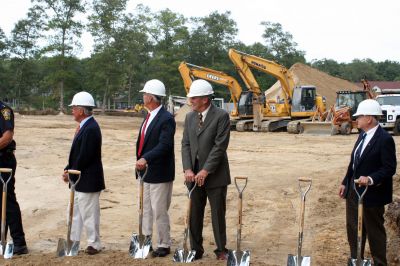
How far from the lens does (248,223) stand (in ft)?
27.2

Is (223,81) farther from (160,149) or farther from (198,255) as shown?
→ (198,255)

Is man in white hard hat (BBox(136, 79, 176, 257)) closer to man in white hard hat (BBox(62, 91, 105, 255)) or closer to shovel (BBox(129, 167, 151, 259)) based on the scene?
shovel (BBox(129, 167, 151, 259))

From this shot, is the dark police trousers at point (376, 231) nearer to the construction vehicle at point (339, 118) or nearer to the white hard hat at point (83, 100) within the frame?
the white hard hat at point (83, 100)

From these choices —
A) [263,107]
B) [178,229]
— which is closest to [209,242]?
[178,229]

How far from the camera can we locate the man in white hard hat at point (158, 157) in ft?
20.0

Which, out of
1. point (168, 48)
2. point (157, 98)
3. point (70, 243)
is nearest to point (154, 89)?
point (157, 98)

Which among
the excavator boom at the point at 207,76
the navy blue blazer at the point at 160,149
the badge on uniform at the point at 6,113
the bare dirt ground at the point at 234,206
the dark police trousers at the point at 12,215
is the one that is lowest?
the bare dirt ground at the point at 234,206

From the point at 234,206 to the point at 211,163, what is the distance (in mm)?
3722

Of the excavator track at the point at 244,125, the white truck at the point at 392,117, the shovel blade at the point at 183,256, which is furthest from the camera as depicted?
the excavator track at the point at 244,125

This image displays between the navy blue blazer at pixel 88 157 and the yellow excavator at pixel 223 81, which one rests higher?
the yellow excavator at pixel 223 81

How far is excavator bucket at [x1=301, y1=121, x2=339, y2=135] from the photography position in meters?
24.6

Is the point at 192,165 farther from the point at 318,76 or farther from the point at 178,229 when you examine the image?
the point at 318,76

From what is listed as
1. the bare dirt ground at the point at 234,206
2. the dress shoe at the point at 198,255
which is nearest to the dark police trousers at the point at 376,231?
the bare dirt ground at the point at 234,206

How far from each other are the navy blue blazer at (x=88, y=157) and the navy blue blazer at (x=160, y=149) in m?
0.53
